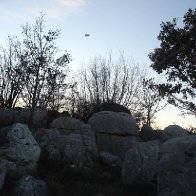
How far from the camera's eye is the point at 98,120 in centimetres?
1752

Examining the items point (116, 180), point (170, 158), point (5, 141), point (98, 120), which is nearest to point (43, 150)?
point (5, 141)

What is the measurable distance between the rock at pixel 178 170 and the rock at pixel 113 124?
9.03m

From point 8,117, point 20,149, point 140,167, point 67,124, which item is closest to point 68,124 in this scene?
point 67,124

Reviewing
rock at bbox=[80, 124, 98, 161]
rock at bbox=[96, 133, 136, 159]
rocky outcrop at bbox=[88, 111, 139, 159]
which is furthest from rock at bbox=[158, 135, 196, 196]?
rock at bbox=[96, 133, 136, 159]

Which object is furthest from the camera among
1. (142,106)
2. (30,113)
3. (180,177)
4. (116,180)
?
(142,106)

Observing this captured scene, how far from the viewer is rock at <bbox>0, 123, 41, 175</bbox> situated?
36.9ft

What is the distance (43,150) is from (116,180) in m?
3.18

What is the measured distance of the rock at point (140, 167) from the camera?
10914 mm

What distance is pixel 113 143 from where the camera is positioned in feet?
55.8

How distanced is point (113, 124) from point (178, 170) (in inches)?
374

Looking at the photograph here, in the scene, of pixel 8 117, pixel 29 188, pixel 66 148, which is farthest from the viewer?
pixel 8 117

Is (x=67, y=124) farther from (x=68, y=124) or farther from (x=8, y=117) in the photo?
(x=8, y=117)

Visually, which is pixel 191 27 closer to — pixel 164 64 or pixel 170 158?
pixel 164 64

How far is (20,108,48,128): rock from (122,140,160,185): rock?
9.49 m
